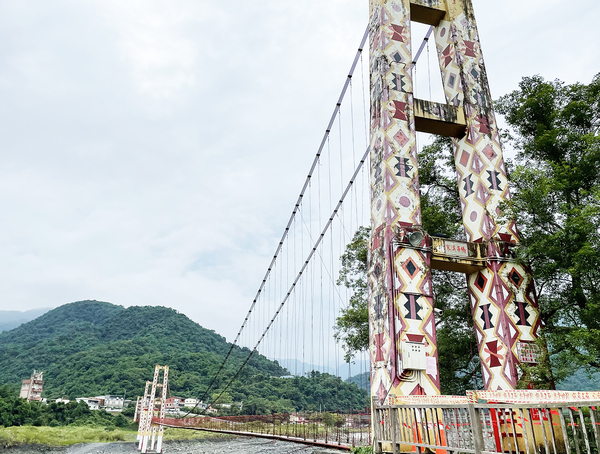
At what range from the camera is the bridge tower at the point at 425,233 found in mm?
9203

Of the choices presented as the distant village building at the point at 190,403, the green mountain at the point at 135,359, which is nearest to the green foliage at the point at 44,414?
the distant village building at the point at 190,403

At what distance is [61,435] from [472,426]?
4607cm

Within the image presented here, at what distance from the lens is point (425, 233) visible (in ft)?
32.6

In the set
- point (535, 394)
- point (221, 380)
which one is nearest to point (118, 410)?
point (221, 380)

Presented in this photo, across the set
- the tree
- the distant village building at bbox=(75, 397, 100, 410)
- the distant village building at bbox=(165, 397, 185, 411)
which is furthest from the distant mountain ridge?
the tree

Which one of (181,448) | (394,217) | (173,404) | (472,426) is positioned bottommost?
(181,448)

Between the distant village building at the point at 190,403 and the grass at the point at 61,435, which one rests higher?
the distant village building at the point at 190,403

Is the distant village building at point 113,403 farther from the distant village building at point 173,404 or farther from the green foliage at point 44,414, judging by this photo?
the distant village building at point 173,404

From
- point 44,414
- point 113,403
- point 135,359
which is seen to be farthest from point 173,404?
point 44,414

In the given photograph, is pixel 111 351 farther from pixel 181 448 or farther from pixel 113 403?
pixel 181 448

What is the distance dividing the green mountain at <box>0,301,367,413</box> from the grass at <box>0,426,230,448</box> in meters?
7.67

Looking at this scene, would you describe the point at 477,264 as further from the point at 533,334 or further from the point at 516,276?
the point at 533,334

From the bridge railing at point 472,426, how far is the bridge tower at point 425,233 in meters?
3.14

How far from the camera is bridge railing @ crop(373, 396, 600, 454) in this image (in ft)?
10.7
